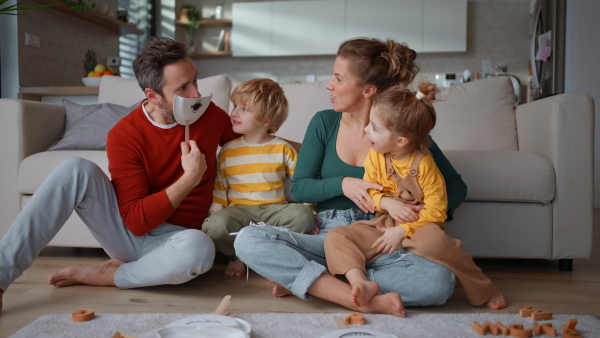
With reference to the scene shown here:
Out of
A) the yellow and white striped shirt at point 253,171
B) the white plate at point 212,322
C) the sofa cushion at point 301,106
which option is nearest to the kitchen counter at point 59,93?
the sofa cushion at point 301,106

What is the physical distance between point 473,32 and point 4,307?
18.1 ft

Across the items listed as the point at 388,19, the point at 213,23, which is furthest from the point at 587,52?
the point at 213,23

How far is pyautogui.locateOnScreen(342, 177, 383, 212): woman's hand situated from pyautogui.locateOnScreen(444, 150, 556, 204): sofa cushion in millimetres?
568

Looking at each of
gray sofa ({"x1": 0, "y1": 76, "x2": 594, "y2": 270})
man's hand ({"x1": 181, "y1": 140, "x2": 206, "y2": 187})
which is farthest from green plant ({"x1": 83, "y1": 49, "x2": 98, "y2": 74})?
man's hand ({"x1": 181, "y1": 140, "x2": 206, "y2": 187})

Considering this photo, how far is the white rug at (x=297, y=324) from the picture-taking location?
4.38 ft

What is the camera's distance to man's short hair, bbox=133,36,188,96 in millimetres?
1711

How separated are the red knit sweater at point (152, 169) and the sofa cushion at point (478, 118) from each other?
1.17 meters

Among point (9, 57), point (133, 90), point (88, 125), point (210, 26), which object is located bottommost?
point (88, 125)

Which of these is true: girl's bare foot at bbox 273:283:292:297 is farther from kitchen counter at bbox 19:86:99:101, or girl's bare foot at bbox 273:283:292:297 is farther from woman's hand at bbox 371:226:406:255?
kitchen counter at bbox 19:86:99:101

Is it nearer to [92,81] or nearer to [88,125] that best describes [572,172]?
[88,125]

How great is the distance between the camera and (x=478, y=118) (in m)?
2.57

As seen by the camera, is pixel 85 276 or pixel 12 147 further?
pixel 12 147

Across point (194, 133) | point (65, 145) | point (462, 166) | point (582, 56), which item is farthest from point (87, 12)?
point (582, 56)

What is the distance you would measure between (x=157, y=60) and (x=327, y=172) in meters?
0.64
